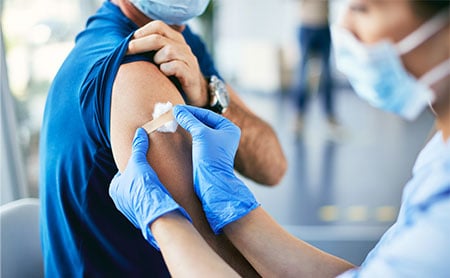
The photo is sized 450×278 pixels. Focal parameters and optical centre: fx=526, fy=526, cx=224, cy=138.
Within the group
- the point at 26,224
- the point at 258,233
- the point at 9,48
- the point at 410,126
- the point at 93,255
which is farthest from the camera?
the point at 410,126

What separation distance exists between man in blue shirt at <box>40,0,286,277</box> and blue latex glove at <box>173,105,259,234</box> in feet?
0.12

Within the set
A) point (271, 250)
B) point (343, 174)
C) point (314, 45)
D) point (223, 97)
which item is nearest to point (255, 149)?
point (223, 97)

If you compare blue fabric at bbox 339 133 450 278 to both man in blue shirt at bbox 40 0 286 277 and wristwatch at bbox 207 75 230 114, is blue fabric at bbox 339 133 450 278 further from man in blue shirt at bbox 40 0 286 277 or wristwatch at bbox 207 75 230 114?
wristwatch at bbox 207 75 230 114

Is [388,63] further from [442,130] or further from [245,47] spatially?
[245,47]

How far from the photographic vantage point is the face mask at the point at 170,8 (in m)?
1.22

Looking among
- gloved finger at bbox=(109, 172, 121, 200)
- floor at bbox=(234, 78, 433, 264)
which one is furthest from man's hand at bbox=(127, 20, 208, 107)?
floor at bbox=(234, 78, 433, 264)

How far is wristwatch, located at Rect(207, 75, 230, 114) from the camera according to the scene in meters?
1.32

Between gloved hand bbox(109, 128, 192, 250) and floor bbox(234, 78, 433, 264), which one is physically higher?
gloved hand bbox(109, 128, 192, 250)

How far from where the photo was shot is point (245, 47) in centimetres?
699

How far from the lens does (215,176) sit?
1.05 meters

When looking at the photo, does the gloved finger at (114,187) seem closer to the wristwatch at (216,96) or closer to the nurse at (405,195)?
the nurse at (405,195)

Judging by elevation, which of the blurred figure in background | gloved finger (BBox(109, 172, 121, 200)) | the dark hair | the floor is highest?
the dark hair

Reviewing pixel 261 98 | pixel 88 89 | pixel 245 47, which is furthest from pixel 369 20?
pixel 245 47

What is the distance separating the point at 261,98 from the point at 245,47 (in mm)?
850
